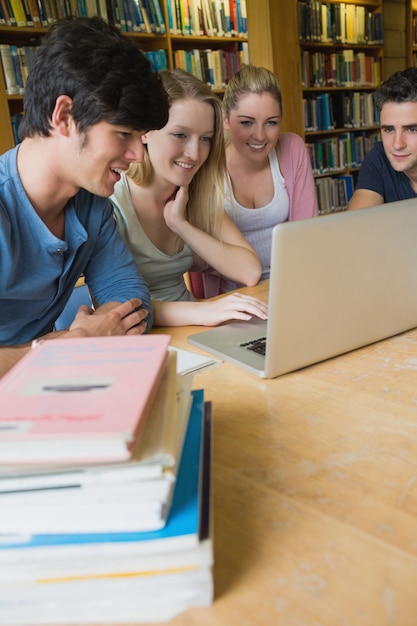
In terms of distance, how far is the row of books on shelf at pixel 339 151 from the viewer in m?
4.85

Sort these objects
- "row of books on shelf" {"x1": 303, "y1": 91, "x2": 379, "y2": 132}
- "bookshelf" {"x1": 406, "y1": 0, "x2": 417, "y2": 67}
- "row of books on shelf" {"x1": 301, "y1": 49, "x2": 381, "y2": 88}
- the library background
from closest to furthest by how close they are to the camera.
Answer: the library background
"row of books on shelf" {"x1": 301, "y1": 49, "x2": 381, "y2": 88}
"row of books on shelf" {"x1": 303, "y1": 91, "x2": 379, "y2": 132}
"bookshelf" {"x1": 406, "y1": 0, "x2": 417, "y2": 67}

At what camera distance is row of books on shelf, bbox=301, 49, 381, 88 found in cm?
465

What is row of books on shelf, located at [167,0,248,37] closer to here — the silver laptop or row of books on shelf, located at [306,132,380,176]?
row of books on shelf, located at [306,132,380,176]

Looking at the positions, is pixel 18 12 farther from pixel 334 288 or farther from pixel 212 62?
pixel 334 288

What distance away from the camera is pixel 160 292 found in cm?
175

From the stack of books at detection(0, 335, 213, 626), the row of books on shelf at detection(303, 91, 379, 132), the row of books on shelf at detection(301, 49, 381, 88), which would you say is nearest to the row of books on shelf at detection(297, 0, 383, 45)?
the row of books on shelf at detection(301, 49, 381, 88)

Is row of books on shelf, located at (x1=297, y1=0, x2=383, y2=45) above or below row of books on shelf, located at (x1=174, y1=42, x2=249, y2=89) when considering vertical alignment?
above

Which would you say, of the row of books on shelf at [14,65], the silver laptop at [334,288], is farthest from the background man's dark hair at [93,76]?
the row of books on shelf at [14,65]

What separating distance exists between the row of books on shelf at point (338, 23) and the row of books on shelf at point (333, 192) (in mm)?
1156

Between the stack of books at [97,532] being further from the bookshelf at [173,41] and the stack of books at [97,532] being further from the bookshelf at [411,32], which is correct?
the bookshelf at [411,32]

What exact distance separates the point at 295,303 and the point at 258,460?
0.30 meters

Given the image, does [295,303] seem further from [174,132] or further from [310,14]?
[310,14]

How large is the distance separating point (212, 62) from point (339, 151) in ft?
5.48

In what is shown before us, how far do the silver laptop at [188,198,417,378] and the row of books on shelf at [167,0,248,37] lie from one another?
3.09m
